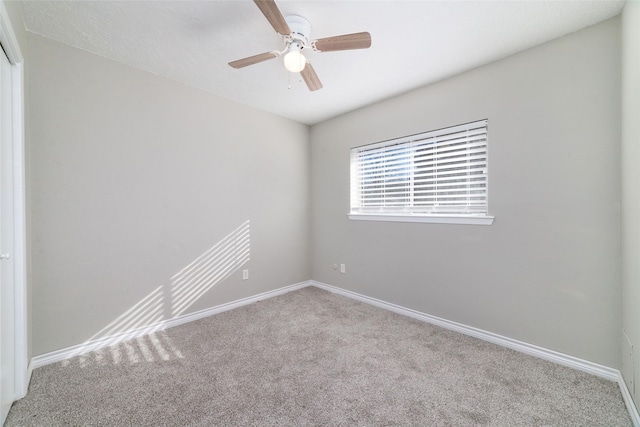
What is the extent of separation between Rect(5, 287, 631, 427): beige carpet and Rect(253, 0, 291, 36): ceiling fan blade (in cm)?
218

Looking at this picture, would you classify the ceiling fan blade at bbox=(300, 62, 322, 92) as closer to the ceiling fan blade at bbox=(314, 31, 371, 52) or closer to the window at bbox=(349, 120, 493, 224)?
the ceiling fan blade at bbox=(314, 31, 371, 52)

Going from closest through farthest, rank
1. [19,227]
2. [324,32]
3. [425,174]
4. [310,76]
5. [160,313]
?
1. [19,227]
2. [324,32]
3. [310,76]
4. [160,313]
5. [425,174]

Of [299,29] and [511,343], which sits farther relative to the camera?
[511,343]

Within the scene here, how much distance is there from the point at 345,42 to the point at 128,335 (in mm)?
2925

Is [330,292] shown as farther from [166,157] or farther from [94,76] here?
[94,76]

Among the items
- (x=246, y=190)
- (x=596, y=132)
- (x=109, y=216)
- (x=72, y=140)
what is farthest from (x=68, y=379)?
(x=596, y=132)

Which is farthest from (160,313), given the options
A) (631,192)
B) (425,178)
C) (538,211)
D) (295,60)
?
(631,192)

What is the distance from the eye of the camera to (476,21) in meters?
1.82

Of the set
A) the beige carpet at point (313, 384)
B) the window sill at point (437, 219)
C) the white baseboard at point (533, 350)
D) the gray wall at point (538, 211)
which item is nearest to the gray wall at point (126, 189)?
the beige carpet at point (313, 384)

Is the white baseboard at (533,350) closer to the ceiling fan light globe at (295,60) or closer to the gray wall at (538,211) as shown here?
the gray wall at (538,211)

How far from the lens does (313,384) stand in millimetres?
1772

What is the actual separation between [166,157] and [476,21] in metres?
2.77

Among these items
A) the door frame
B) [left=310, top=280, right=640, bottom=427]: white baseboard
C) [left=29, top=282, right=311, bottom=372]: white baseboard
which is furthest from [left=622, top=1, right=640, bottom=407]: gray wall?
the door frame

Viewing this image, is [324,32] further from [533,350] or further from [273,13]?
[533,350]
